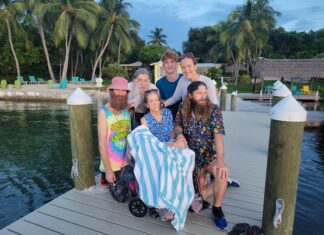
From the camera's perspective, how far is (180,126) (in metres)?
3.03

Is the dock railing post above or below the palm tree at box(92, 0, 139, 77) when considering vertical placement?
below

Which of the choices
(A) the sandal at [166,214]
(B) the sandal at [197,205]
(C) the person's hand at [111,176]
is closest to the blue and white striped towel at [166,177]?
(A) the sandal at [166,214]

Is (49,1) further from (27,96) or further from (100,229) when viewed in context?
(100,229)

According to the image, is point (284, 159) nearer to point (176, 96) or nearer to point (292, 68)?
point (176, 96)

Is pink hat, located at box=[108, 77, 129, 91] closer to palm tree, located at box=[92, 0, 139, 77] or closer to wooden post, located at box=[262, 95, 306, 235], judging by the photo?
wooden post, located at box=[262, 95, 306, 235]

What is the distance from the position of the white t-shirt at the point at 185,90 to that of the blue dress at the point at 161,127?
1.37ft

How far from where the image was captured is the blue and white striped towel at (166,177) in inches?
99.8

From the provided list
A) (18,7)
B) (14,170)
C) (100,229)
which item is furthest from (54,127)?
(18,7)

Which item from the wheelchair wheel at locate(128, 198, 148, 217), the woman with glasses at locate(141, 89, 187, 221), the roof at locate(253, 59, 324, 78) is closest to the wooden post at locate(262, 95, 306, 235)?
the woman with glasses at locate(141, 89, 187, 221)

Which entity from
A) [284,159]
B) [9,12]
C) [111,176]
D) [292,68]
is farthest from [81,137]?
[9,12]

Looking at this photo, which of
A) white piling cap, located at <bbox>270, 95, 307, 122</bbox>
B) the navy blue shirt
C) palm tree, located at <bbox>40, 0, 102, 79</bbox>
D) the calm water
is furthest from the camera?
palm tree, located at <bbox>40, 0, 102, 79</bbox>

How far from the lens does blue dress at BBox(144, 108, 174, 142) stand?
9.81 feet

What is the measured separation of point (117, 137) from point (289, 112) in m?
1.89

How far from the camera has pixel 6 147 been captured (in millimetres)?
8711
